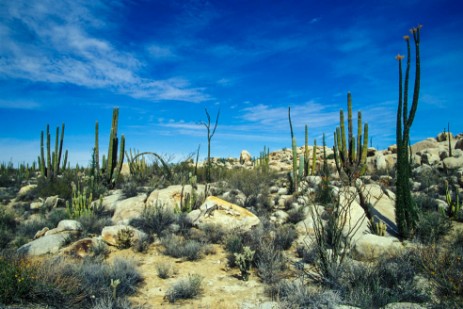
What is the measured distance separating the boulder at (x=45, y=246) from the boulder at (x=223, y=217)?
10.5 ft

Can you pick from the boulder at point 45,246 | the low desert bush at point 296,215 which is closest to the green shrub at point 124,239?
the boulder at point 45,246

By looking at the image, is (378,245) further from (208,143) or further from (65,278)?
(208,143)

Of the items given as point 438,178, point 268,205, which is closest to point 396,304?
point 268,205

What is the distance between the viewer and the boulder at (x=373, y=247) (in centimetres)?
641

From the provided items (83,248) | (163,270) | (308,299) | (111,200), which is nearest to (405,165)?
(308,299)

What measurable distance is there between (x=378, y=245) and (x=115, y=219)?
7.22 m

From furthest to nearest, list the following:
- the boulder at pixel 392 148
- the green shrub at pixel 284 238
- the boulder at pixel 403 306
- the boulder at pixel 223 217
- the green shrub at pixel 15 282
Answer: the boulder at pixel 392 148 < the boulder at pixel 223 217 < the green shrub at pixel 284 238 < the boulder at pixel 403 306 < the green shrub at pixel 15 282

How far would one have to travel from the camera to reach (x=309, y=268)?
6.09 metres

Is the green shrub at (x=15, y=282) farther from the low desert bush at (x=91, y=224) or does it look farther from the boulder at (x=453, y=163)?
the boulder at (x=453, y=163)

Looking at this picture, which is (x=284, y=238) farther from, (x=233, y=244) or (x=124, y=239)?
(x=124, y=239)

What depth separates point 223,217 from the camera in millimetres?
8578

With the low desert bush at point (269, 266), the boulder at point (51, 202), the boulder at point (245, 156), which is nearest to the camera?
the low desert bush at point (269, 266)

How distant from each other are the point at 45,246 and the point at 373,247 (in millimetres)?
7307

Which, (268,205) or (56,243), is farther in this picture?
(268,205)
